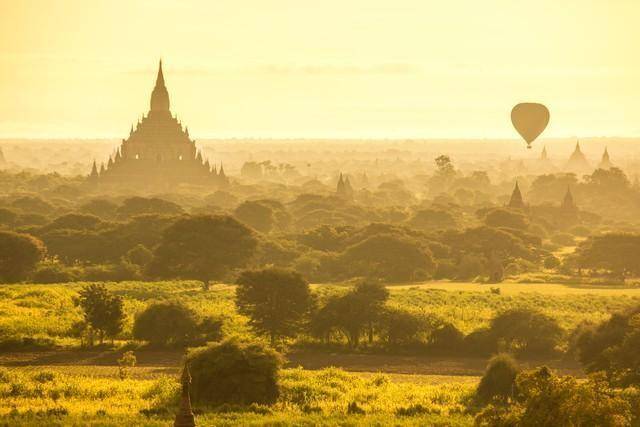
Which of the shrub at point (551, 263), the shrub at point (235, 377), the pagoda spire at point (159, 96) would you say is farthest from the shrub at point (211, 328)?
the pagoda spire at point (159, 96)

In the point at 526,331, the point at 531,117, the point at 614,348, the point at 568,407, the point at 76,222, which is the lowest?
the point at 526,331

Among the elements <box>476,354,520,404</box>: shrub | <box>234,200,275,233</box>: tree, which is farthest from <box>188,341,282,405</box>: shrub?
<box>234,200,275,233</box>: tree

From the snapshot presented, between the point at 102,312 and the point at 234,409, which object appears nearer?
the point at 234,409

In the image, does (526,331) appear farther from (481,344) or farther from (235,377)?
(235,377)

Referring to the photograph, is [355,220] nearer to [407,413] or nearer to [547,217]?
[547,217]

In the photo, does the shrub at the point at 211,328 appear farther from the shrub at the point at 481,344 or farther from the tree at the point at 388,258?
the tree at the point at 388,258

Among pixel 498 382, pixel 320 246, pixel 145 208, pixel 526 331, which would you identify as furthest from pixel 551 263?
pixel 498 382
